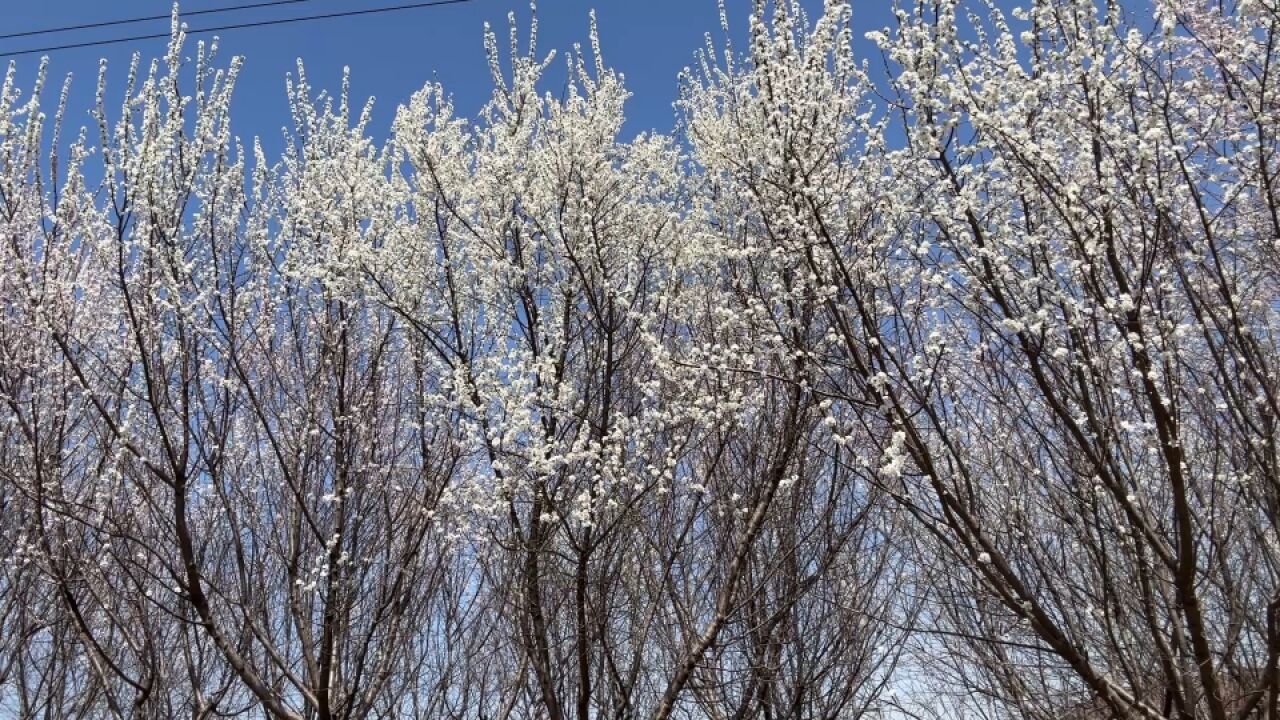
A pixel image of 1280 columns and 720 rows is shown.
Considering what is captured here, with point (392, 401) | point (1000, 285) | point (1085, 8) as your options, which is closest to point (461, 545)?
point (392, 401)

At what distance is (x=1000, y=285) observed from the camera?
3668 millimetres

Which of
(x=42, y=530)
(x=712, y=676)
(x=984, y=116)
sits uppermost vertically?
(x=984, y=116)

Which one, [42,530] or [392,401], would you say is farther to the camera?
[392,401]

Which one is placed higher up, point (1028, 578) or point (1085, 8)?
point (1085, 8)

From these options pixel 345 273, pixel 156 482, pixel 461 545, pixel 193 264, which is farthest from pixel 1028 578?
pixel 156 482

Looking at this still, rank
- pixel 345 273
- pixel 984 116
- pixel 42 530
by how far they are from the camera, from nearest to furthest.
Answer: pixel 984 116 < pixel 42 530 < pixel 345 273

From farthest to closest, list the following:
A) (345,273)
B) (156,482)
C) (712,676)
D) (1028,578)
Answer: (156,482), (712,676), (345,273), (1028,578)

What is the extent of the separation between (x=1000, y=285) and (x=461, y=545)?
166 inches

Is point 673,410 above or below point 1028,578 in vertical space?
above

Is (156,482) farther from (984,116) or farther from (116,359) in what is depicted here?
(984,116)

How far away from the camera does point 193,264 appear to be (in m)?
5.60

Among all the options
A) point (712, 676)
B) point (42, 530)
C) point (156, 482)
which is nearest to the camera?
point (42, 530)

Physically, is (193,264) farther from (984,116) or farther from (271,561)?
(984,116)

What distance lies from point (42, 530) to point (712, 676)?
173 inches
